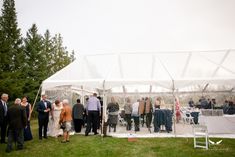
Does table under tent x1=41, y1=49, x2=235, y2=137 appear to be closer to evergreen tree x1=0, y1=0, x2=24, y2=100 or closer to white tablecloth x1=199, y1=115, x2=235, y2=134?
white tablecloth x1=199, y1=115, x2=235, y2=134

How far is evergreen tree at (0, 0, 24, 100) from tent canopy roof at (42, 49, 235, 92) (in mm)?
11734

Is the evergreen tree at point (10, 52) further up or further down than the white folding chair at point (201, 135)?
further up

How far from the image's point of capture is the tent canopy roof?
11.9 metres

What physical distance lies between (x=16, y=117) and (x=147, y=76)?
6.25m

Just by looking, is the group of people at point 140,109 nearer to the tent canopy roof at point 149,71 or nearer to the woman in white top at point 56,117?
the tent canopy roof at point 149,71

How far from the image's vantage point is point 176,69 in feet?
44.4

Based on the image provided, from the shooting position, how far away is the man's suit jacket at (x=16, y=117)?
8445 mm

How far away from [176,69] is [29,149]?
7.94m

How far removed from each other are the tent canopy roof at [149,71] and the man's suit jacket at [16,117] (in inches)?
149

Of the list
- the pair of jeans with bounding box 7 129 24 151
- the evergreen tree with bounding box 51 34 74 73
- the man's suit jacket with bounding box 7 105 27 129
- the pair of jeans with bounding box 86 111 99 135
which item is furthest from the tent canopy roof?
the evergreen tree with bounding box 51 34 74 73

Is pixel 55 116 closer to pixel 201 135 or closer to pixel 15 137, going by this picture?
pixel 15 137

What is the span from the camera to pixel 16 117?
848 cm

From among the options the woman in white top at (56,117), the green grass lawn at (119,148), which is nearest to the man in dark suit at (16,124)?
the green grass lawn at (119,148)

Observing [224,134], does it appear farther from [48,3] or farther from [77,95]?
[48,3]
